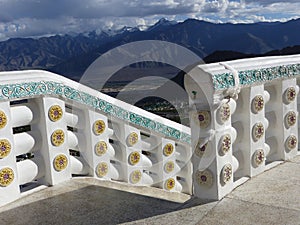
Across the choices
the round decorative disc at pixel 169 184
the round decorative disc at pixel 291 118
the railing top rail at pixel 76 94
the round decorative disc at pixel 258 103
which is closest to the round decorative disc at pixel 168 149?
Answer: the railing top rail at pixel 76 94

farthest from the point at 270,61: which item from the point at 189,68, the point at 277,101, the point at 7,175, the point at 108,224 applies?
the point at 7,175

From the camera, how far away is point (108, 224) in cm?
265

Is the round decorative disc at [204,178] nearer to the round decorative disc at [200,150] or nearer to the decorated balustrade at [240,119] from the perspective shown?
the decorated balustrade at [240,119]

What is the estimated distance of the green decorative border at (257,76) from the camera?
2602mm

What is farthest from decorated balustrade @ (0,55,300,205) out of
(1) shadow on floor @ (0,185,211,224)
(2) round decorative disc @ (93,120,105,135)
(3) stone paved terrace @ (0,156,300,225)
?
(1) shadow on floor @ (0,185,211,224)

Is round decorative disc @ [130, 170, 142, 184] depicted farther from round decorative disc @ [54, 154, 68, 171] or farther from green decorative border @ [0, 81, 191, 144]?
round decorative disc @ [54, 154, 68, 171]

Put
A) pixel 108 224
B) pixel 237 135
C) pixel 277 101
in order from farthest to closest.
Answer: pixel 277 101 → pixel 237 135 → pixel 108 224

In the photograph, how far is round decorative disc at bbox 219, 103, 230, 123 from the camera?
2.68 m

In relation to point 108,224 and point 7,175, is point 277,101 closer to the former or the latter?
point 108,224

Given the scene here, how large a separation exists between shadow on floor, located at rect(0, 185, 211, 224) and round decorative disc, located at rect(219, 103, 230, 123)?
60 centimetres

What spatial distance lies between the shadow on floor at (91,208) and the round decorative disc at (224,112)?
0.60 m

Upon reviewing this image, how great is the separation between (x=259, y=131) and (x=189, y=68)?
0.88m

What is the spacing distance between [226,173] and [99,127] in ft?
4.98

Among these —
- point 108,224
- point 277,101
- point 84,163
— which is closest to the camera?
point 108,224
